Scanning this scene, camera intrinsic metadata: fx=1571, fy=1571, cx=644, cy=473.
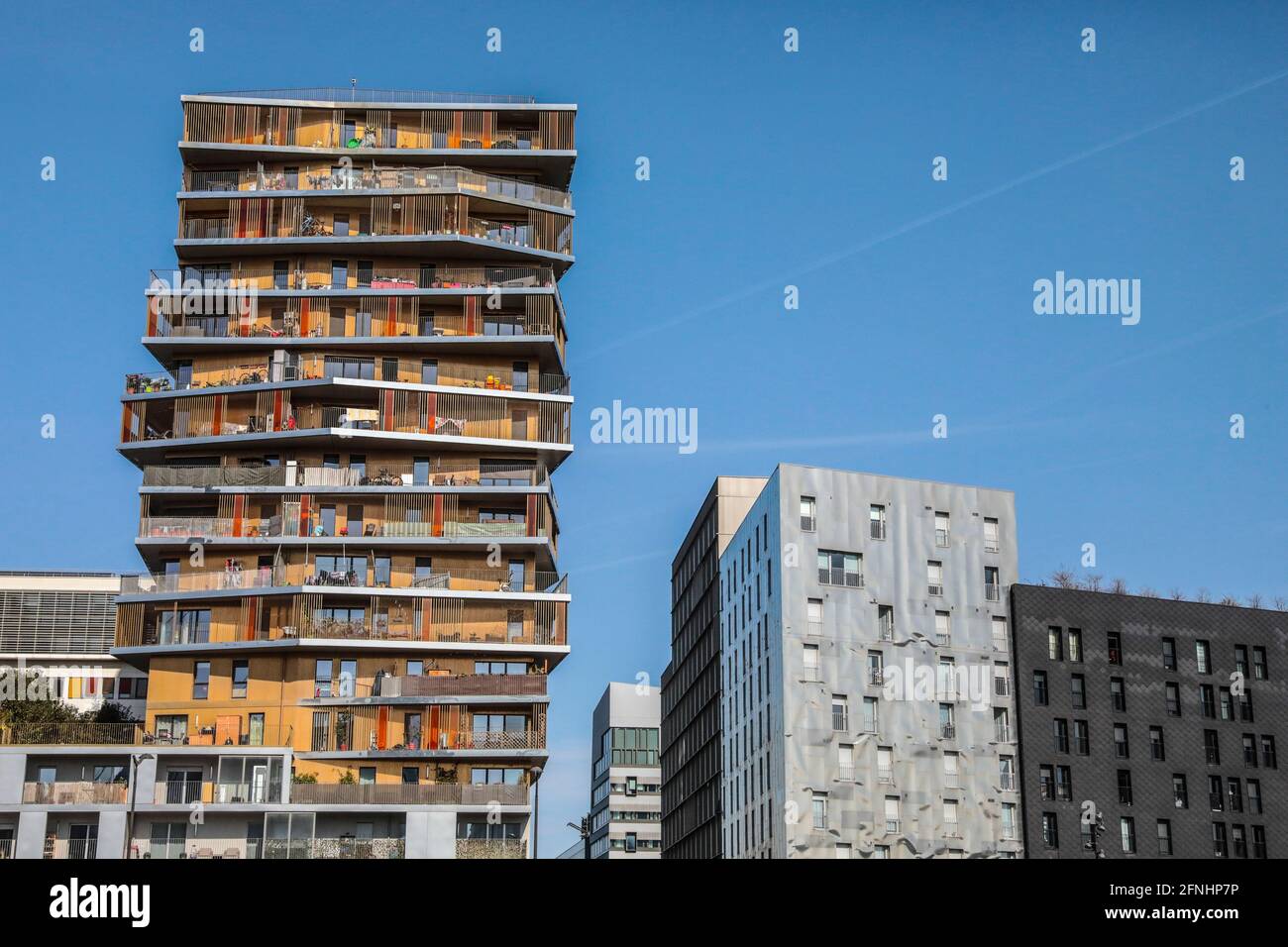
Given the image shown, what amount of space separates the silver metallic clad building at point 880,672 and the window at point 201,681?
35.4 m

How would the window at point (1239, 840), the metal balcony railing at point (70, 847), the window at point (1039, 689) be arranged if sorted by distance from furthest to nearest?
the window at point (1039, 689) → the window at point (1239, 840) → the metal balcony railing at point (70, 847)

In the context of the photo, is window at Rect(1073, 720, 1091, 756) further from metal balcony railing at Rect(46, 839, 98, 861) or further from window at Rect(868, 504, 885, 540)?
metal balcony railing at Rect(46, 839, 98, 861)

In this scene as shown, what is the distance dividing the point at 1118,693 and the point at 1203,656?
26.2 feet

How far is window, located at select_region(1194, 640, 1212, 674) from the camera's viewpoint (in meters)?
107

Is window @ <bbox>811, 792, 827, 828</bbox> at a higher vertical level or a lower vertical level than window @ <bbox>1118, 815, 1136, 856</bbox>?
higher

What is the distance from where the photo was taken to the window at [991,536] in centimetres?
10725

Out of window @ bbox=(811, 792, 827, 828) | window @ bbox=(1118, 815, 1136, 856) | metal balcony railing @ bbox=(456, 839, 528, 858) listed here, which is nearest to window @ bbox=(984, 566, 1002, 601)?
window @ bbox=(1118, 815, 1136, 856)

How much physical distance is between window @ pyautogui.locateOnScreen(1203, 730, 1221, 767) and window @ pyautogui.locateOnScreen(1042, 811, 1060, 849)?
12.7m

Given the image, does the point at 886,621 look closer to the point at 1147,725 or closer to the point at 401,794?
the point at 1147,725

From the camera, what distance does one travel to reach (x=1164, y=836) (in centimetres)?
10031

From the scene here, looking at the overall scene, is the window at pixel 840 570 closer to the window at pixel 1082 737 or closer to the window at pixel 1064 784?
the window at pixel 1082 737

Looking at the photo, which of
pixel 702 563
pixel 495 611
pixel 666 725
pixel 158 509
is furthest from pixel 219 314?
pixel 666 725

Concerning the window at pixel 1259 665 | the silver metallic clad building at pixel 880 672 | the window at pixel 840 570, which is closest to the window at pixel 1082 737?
the silver metallic clad building at pixel 880 672
